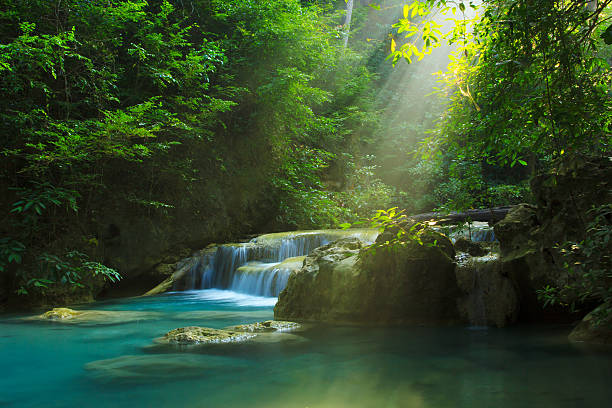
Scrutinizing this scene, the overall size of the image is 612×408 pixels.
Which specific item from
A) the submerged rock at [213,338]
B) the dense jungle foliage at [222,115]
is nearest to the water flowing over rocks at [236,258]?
the dense jungle foliage at [222,115]

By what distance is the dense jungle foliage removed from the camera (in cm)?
288

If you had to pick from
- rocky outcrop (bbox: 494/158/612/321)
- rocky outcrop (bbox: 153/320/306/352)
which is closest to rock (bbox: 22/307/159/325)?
rocky outcrop (bbox: 153/320/306/352)

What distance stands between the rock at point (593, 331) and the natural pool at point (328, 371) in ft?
0.58

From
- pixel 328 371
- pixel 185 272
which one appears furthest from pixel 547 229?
pixel 185 272

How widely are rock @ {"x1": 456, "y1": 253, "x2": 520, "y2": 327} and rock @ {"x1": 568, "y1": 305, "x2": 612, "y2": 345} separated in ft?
2.90

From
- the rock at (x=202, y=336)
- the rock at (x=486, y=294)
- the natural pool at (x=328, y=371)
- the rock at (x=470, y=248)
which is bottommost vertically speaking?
the natural pool at (x=328, y=371)

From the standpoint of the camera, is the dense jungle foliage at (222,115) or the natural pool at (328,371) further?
the dense jungle foliage at (222,115)

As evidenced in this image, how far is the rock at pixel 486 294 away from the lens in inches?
192

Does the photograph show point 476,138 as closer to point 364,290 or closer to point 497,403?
point 497,403

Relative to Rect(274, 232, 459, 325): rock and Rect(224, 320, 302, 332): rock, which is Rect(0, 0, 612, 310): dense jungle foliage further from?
Rect(224, 320, 302, 332): rock

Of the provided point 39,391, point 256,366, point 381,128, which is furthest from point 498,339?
point 381,128

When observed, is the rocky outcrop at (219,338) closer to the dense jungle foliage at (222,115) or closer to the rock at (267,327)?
the rock at (267,327)

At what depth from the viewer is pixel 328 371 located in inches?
129

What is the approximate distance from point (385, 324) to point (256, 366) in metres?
2.20
